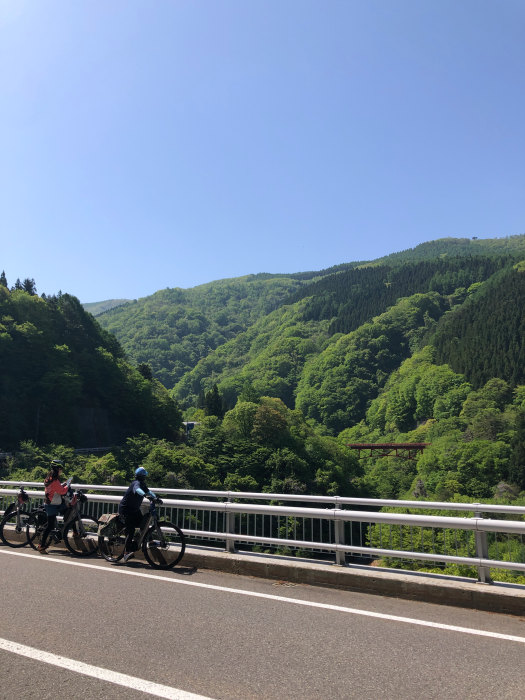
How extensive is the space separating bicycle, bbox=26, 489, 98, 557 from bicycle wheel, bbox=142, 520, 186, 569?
171cm

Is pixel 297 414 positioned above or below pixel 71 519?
below

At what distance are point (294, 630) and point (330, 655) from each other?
75 centimetres

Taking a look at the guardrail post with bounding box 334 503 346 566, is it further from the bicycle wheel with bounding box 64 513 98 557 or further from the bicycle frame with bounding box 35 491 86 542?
the bicycle frame with bounding box 35 491 86 542

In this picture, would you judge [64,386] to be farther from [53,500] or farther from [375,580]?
[375,580]

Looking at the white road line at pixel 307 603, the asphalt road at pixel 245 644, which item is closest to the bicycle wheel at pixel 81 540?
the white road line at pixel 307 603

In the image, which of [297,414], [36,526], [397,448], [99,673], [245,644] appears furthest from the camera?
[397,448]

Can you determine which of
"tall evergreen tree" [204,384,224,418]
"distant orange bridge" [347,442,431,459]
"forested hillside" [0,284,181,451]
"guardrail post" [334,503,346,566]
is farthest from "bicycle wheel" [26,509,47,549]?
"tall evergreen tree" [204,384,224,418]

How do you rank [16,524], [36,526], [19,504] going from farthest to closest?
[19,504]
[16,524]
[36,526]

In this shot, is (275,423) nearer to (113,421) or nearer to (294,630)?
(113,421)

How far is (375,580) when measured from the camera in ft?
22.6

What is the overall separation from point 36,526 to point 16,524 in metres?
0.91

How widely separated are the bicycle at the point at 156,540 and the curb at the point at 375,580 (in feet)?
0.86

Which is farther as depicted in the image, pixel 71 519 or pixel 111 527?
pixel 71 519

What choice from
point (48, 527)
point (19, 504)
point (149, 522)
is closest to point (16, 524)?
point (19, 504)
